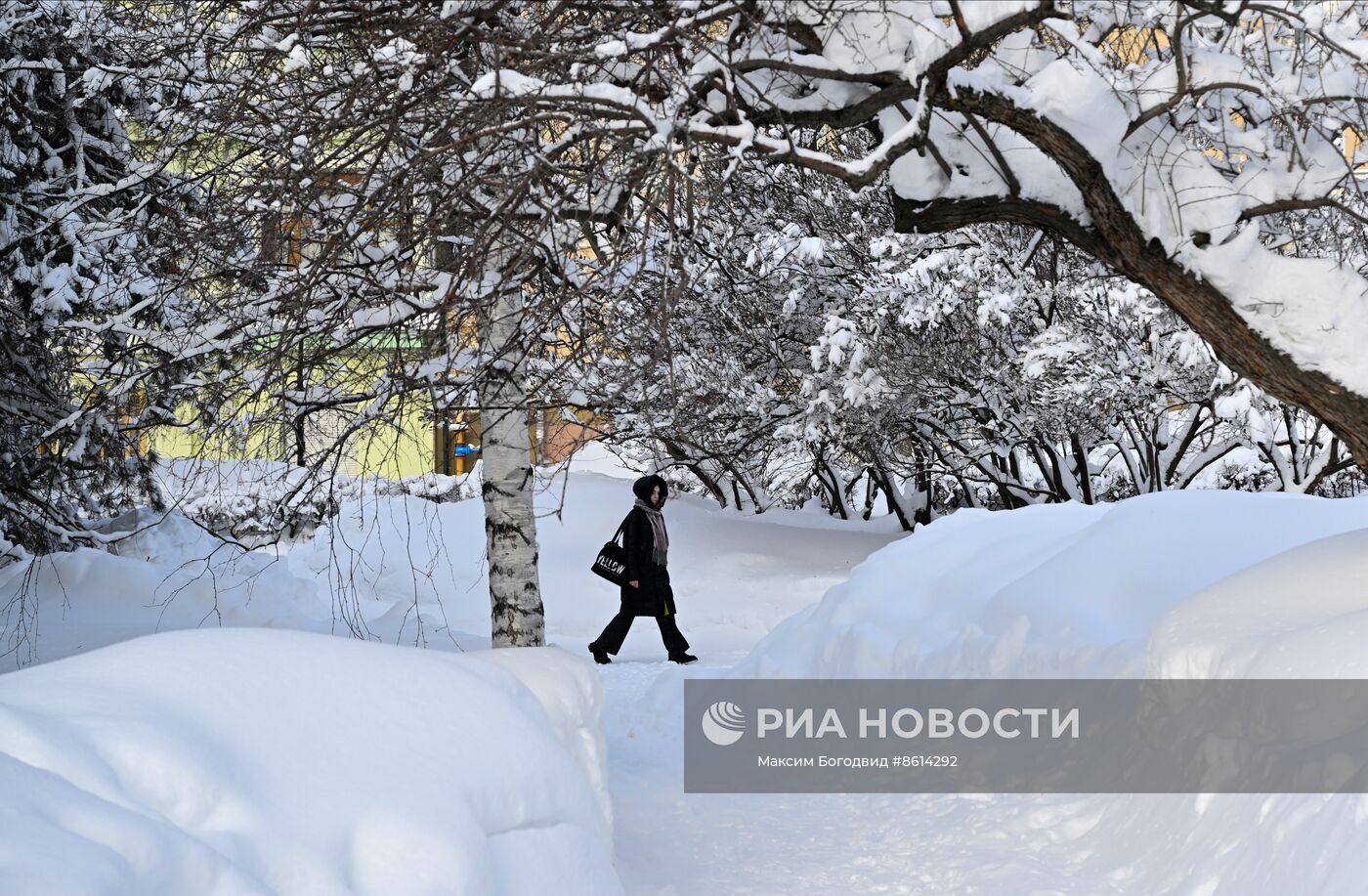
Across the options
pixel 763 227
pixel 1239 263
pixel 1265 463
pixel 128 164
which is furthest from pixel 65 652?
pixel 1265 463

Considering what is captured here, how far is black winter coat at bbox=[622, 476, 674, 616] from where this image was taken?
11.3 meters

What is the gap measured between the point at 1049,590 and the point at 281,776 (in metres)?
5.30

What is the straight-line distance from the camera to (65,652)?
10031 millimetres

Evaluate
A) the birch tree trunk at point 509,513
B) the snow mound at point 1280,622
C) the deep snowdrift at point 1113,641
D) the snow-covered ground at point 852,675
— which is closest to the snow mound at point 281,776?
the snow-covered ground at point 852,675

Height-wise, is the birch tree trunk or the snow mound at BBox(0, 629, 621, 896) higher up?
the birch tree trunk

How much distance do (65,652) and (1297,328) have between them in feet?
29.3

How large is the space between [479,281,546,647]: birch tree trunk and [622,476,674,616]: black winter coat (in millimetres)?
3822

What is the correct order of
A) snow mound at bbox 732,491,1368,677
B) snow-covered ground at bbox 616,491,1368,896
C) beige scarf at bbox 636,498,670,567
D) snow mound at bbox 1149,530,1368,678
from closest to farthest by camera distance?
snow mound at bbox 1149,530,1368,678 < snow-covered ground at bbox 616,491,1368,896 < snow mound at bbox 732,491,1368,677 < beige scarf at bbox 636,498,670,567

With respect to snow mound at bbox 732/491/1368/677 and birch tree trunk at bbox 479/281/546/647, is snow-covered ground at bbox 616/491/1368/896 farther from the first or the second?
birch tree trunk at bbox 479/281/546/647

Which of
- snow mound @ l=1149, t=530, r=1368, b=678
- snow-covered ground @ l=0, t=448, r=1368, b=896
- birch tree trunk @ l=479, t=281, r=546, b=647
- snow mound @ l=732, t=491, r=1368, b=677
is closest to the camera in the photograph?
snow-covered ground @ l=0, t=448, r=1368, b=896

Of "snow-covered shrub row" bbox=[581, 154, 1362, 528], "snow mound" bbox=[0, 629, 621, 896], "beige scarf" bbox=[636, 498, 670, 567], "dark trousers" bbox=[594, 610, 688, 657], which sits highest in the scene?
"snow-covered shrub row" bbox=[581, 154, 1362, 528]

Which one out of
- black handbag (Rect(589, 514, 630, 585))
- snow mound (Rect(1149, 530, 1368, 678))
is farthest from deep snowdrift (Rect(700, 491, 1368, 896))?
black handbag (Rect(589, 514, 630, 585))

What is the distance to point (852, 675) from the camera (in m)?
8.10

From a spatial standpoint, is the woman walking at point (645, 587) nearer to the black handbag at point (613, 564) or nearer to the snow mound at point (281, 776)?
the black handbag at point (613, 564)
